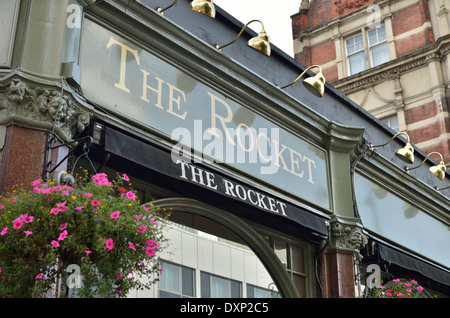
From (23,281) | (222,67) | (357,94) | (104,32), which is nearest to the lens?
(23,281)

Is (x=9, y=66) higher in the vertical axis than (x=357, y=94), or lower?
lower

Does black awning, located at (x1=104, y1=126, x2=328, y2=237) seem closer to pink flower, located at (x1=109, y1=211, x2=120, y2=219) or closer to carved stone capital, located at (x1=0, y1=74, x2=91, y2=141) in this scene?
carved stone capital, located at (x1=0, y1=74, x2=91, y2=141)

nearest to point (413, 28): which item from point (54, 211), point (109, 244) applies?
point (109, 244)

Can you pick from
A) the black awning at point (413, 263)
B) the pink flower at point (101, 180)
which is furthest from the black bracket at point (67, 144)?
the black awning at point (413, 263)

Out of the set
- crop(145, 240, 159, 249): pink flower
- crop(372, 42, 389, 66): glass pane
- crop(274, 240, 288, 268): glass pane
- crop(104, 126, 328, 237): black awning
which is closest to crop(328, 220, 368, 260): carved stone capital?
crop(104, 126, 328, 237): black awning

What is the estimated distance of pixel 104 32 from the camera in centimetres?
857

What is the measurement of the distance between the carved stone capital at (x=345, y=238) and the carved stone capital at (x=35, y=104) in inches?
231

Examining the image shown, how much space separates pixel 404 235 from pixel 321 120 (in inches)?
161

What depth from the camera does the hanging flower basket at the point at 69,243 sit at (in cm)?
548

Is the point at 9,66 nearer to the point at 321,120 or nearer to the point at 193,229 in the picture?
the point at 193,229

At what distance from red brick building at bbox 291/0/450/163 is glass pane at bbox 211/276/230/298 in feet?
46.9

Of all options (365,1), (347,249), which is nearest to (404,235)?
(347,249)

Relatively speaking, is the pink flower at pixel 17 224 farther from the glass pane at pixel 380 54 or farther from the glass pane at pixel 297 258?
the glass pane at pixel 380 54

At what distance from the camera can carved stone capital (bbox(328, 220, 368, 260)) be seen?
11451mm
